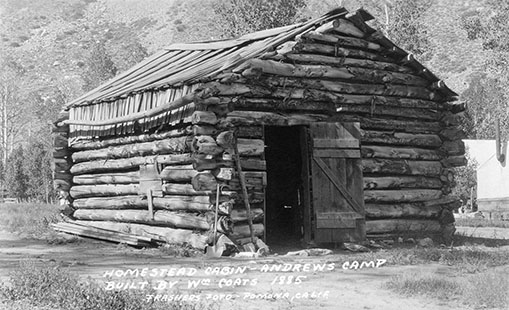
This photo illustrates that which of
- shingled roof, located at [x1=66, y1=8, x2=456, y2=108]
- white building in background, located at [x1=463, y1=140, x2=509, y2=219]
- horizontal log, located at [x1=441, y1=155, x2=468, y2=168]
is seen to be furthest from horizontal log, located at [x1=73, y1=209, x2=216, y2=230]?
white building in background, located at [x1=463, y1=140, x2=509, y2=219]

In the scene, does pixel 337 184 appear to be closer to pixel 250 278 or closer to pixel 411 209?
pixel 411 209

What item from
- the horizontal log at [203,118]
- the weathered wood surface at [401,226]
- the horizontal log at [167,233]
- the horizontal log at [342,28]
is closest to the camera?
the horizontal log at [203,118]

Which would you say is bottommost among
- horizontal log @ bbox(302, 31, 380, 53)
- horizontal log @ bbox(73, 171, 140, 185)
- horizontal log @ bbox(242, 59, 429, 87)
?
horizontal log @ bbox(73, 171, 140, 185)

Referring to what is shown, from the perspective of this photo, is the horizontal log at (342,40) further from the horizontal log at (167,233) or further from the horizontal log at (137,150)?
the horizontal log at (167,233)

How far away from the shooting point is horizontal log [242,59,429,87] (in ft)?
41.7

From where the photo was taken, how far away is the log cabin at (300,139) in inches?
492

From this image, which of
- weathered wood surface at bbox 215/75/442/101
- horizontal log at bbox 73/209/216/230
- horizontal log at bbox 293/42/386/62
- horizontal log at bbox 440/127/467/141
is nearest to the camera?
weathered wood surface at bbox 215/75/442/101

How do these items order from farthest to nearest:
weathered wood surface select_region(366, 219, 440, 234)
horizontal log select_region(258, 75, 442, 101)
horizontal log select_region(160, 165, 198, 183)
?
weathered wood surface select_region(366, 219, 440, 234)
horizontal log select_region(258, 75, 442, 101)
horizontal log select_region(160, 165, 198, 183)

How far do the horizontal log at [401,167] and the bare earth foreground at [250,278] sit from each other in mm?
2644

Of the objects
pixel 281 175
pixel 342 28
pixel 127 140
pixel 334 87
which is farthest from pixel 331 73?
pixel 127 140

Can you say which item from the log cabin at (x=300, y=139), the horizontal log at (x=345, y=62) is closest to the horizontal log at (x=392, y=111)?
the log cabin at (x=300, y=139)

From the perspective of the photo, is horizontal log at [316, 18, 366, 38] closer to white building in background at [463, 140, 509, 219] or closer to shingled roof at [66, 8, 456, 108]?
shingled roof at [66, 8, 456, 108]

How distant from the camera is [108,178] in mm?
16359

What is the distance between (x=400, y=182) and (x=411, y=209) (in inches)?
25.9
